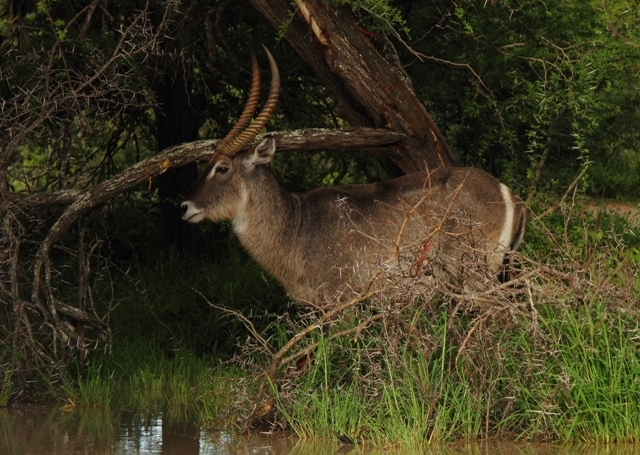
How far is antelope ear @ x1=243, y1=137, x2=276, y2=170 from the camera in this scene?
7.11 metres

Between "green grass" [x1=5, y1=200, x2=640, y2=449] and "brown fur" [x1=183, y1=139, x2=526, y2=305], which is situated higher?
"brown fur" [x1=183, y1=139, x2=526, y2=305]

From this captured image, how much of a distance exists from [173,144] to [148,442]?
153 inches

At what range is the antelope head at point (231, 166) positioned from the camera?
7152 mm

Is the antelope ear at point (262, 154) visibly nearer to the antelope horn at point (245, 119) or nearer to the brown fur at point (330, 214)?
the brown fur at point (330, 214)

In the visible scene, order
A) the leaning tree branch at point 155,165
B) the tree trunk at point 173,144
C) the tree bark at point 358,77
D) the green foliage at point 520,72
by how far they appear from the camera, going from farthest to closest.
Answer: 1. the tree trunk at point 173,144
2. the green foliage at point 520,72
3. the tree bark at point 358,77
4. the leaning tree branch at point 155,165

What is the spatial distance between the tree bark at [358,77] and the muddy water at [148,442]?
7.48 ft

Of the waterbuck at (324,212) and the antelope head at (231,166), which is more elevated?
the antelope head at (231,166)

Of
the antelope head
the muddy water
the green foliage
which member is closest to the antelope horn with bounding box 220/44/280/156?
the antelope head

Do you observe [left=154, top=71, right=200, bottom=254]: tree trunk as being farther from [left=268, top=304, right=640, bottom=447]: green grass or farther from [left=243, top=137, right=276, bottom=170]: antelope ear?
[left=268, top=304, right=640, bottom=447]: green grass

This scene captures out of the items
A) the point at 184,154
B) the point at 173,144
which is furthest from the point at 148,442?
the point at 173,144

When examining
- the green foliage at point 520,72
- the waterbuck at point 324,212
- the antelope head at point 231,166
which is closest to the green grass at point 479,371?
the waterbuck at point 324,212

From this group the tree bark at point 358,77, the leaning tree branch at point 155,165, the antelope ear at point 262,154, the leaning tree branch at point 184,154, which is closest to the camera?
the leaning tree branch at point 155,165

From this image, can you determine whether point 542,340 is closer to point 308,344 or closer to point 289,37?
point 308,344

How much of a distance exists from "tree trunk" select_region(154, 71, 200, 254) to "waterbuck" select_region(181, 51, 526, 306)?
2084mm
